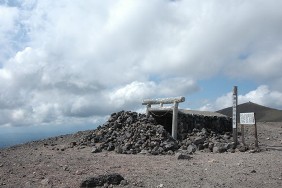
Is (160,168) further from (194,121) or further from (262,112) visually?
(262,112)

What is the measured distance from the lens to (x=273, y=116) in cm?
3522

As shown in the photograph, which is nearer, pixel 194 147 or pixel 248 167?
pixel 248 167

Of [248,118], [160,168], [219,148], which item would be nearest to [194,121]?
[248,118]

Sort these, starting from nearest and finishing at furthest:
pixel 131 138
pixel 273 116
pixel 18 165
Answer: pixel 18 165 → pixel 131 138 → pixel 273 116

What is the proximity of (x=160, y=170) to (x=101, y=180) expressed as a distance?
2800 mm

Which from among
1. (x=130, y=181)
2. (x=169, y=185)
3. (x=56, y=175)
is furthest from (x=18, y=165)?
(x=169, y=185)

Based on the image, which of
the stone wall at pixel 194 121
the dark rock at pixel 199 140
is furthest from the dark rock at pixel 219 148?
the stone wall at pixel 194 121

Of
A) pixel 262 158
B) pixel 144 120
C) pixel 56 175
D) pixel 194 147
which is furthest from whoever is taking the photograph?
pixel 144 120

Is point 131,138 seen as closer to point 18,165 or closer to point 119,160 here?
point 119,160

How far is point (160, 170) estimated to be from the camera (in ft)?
42.1

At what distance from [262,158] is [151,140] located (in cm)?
577

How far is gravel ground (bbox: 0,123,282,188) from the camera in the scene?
11.1 metres

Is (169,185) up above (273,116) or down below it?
below

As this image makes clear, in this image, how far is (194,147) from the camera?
723 inches
